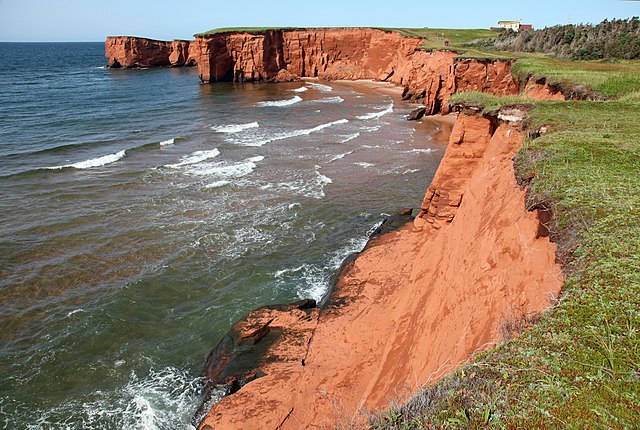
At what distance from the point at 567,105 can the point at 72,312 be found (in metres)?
17.6

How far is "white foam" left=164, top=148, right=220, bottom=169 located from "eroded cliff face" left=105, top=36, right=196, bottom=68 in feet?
253

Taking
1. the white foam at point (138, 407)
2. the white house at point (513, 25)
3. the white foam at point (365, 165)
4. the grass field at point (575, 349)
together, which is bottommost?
the white foam at point (138, 407)

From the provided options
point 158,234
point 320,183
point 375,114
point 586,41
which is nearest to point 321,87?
point 375,114

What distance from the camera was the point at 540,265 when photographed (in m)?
6.71

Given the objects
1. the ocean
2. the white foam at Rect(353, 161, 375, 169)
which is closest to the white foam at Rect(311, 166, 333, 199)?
the ocean

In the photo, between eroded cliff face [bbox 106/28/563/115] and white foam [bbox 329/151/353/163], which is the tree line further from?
white foam [bbox 329/151/353/163]

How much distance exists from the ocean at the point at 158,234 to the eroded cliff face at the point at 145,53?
2274 inches

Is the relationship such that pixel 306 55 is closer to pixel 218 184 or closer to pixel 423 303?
pixel 218 184

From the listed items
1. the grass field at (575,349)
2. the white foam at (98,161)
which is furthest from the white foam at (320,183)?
the grass field at (575,349)

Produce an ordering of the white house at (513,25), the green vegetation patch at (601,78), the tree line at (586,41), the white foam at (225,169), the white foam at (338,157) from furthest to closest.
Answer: the white house at (513,25) < the tree line at (586,41) < the white foam at (338,157) < the white foam at (225,169) < the green vegetation patch at (601,78)

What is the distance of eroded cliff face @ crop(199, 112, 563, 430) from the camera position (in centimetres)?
688

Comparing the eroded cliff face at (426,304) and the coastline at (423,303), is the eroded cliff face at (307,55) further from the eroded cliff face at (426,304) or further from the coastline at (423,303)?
the eroded cliff face at (426,304)

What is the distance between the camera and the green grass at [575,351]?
3.92 m

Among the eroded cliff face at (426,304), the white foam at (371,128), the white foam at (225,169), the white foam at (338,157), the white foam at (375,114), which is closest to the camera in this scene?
the eroded cliff face at (426,304)
